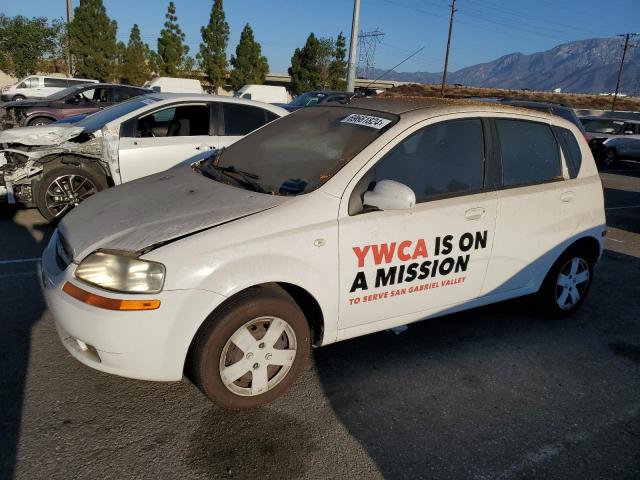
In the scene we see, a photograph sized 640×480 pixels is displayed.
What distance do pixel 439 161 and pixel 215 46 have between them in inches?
2094

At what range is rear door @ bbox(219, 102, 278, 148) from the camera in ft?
22.1

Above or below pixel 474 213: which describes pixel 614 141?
below

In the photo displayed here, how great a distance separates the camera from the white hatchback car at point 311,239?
2.53 m

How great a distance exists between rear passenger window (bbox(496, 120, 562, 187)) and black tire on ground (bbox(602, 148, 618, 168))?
15332 mm

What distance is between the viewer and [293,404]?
297cm

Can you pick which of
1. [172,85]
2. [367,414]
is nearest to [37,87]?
[172,85]

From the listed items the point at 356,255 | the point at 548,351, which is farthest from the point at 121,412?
the point at 548,351

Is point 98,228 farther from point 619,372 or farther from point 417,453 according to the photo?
point 619,372

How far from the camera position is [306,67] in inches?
1940

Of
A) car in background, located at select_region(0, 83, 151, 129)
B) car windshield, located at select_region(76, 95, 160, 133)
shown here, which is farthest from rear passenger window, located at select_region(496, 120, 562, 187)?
car in background, located at select_region(0, 83, 151, 129)

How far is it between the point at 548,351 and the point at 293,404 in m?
2.03

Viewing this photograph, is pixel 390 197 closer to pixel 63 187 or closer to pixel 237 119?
pixel 237 119

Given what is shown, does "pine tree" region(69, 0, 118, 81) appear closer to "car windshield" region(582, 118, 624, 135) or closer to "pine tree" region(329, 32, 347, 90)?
"pine tree" region(329, 32, 347, 90)

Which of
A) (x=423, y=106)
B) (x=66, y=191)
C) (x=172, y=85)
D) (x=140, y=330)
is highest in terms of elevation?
(x=172, y=85)
